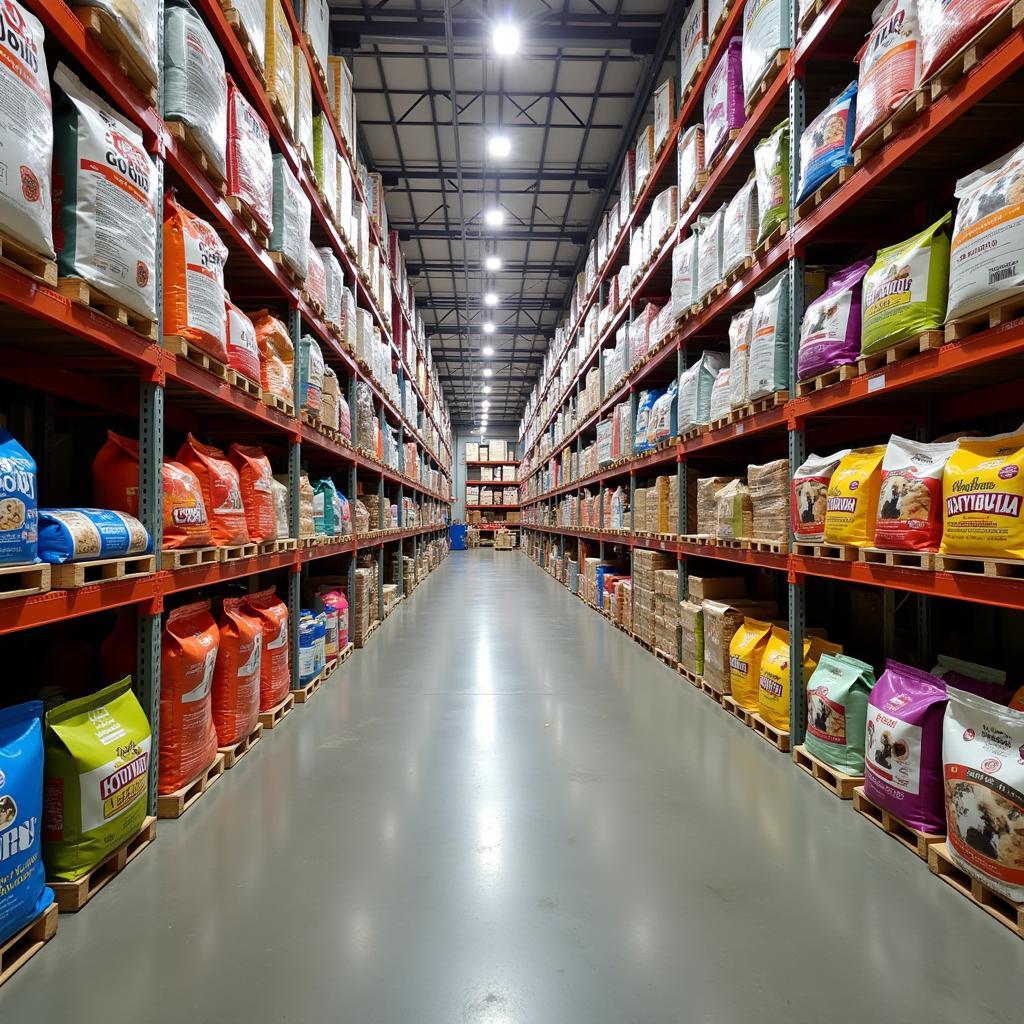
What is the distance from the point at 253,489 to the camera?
3.70 meters

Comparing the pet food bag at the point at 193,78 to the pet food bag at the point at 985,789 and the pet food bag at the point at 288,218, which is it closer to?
the pet food bag at the point at 288,218

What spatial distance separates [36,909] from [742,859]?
2520 millimetres

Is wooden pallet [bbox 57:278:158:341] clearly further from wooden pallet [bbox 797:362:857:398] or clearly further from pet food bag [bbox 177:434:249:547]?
wooden pallet [bbox 797:362:857:398]

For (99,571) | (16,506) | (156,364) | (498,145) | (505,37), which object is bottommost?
(99,571)

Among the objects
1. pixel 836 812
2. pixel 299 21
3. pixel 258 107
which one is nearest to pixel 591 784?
pixel 836 812

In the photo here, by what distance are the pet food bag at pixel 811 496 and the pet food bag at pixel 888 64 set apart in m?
1.64

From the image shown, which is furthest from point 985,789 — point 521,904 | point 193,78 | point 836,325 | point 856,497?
point 193,78

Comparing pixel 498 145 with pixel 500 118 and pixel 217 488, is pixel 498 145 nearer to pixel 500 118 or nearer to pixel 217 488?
pixel 500 118

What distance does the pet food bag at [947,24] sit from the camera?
7.57ft

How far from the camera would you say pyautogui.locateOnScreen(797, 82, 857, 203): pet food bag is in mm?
3213

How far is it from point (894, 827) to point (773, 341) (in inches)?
109

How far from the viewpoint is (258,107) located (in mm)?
3887

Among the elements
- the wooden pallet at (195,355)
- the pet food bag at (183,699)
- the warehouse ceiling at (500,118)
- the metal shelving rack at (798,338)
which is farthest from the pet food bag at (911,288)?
the warehouse ceiling at (500,118)

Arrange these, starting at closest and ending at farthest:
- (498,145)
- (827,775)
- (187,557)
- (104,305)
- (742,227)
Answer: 1. (104,305)
2. (187,557)
3. (827,775)
4. (742,227)
5. (498,145)
